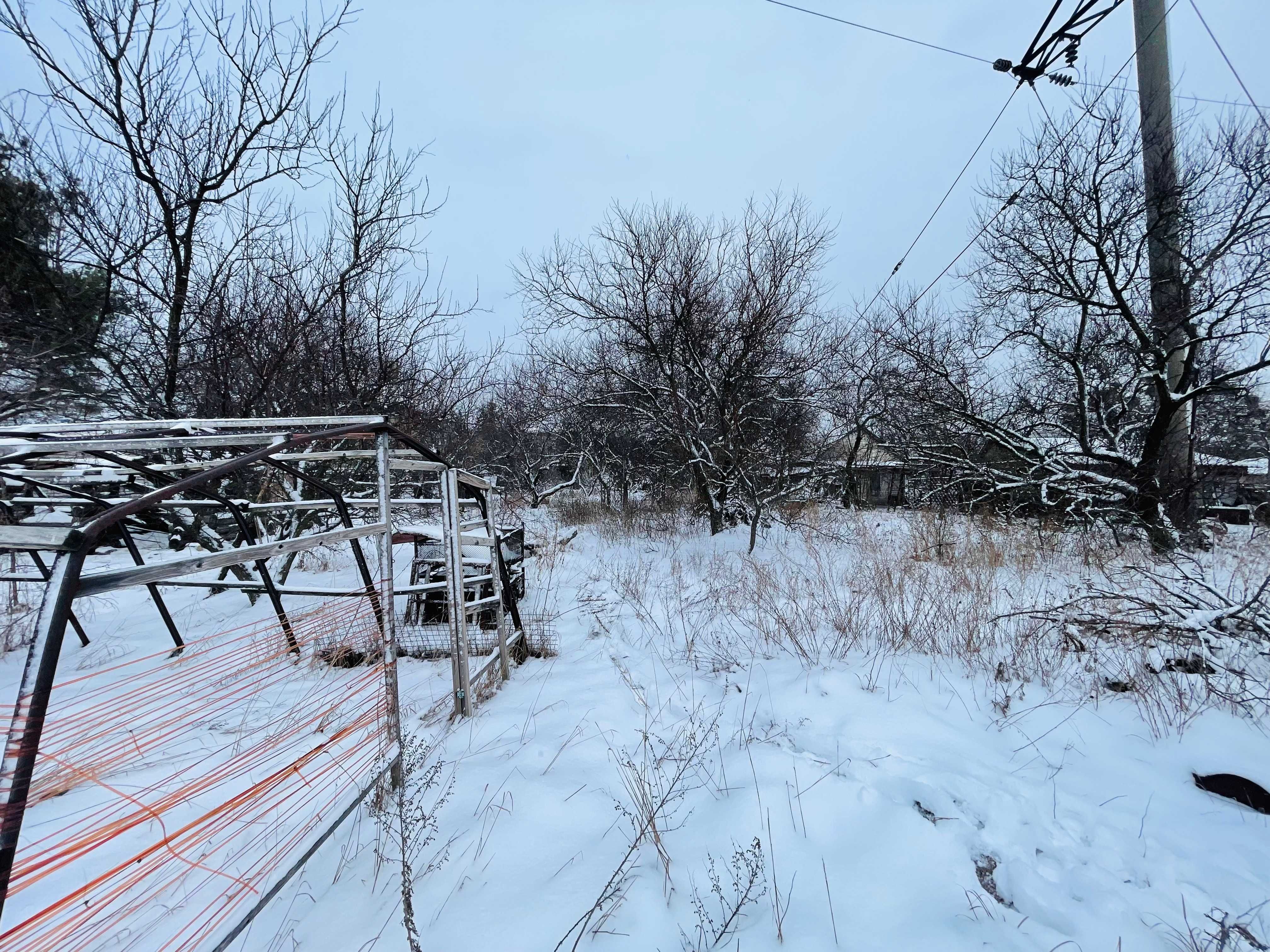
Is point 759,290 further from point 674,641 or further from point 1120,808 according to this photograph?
point 1120,808

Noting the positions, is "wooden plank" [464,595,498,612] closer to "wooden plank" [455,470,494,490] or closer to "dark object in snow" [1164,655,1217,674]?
"wooden plank" [455,470,494,490]

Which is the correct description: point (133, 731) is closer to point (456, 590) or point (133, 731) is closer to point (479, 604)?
point (456, 590)

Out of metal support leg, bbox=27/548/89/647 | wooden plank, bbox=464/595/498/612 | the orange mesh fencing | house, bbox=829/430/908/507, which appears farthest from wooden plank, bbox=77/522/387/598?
house, bbox=829/430/908/507

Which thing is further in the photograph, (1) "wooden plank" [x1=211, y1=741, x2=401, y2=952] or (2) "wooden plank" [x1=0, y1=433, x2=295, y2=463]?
(2) "wooden plank" [x1=0, y1=433, x2=295, y2=463]

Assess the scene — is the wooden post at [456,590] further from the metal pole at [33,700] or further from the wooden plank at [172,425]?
the metal pole at [33,700]

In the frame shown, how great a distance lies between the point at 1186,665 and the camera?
2.87 m

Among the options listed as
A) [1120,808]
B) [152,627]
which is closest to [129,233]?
[152,627]

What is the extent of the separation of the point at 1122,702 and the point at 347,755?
3.71 m

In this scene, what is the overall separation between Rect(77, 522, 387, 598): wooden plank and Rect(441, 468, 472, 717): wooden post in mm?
1058

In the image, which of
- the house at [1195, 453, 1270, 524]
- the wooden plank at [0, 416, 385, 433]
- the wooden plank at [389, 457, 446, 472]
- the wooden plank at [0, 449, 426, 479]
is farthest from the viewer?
the house at [1195, 453, 1270, 524]

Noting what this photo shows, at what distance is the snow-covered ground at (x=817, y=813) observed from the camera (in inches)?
59.8

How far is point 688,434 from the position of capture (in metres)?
9.14

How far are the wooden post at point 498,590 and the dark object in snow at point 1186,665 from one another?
385cm

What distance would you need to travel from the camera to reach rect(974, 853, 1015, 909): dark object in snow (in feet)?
5.26
